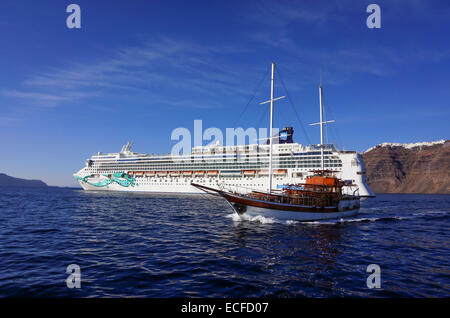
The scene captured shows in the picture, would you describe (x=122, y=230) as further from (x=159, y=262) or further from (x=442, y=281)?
(x=442, y=281)

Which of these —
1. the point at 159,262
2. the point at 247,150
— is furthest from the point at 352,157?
the point at 159,262

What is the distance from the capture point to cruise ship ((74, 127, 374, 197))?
70625 mm

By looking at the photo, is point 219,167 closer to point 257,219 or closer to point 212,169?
point 212,169

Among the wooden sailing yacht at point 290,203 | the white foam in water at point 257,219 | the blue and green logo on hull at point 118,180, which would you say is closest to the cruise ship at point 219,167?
the blue and green logo on hull at point 118,180

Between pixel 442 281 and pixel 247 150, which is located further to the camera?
pixel 247 150

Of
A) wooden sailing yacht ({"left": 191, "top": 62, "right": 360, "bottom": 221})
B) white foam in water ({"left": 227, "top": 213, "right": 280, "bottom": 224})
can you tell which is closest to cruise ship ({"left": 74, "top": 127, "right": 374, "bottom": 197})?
wooden sailing yacht ({"left": 191, "top": 62, "right": 360, "bottom": 221})

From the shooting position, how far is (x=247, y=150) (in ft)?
276

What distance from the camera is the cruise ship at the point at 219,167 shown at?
70.6 meters

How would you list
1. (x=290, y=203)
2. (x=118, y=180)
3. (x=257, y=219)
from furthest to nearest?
(x=118, y=180) < (x=290, y=203) < (x=257, y=219)

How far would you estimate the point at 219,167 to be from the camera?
85.0 meters

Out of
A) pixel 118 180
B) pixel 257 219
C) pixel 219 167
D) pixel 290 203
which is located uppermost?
pixel 219 167

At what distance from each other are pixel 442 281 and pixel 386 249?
18.1 ft

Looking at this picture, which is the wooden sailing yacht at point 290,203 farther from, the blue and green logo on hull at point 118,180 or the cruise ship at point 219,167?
the blue and green logo on hull at point 118,180

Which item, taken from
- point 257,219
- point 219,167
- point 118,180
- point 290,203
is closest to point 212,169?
point 219,167
